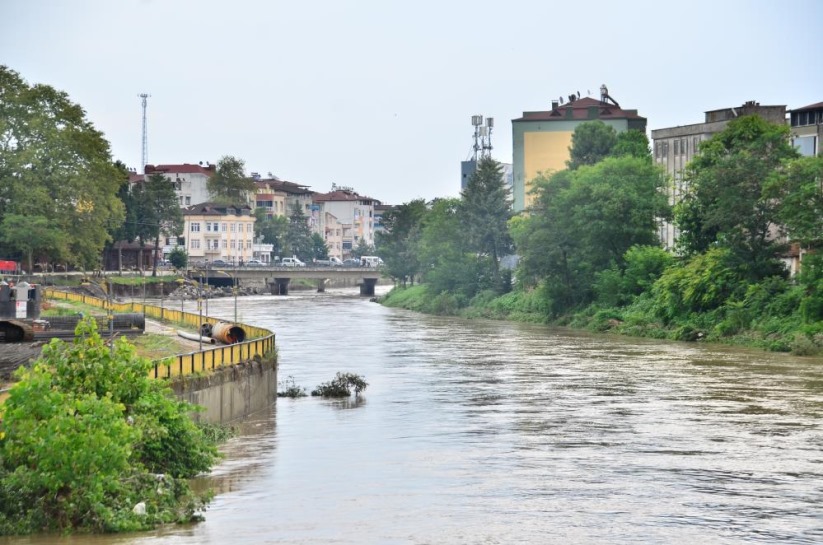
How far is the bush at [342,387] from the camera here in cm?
5234

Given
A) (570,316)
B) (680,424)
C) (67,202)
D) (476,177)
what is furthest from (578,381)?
(476,177)

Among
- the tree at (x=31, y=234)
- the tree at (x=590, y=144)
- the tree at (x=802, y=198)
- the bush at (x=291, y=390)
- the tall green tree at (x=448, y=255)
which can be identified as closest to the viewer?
the bush at (x=291, y=390)

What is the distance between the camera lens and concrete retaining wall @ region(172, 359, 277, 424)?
41.2m

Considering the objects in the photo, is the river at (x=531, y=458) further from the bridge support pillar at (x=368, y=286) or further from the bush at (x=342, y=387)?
the bridge support pillar at (x=368, y=286)

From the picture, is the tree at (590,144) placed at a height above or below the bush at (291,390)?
above

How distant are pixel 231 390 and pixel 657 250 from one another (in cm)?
5591

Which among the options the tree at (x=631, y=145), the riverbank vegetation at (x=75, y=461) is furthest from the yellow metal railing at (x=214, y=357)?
the tree at (x=631, y=145)

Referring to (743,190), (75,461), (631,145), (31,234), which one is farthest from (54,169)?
(75,461)

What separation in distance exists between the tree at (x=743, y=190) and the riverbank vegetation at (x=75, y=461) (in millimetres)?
54059

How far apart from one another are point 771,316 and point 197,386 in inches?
1756

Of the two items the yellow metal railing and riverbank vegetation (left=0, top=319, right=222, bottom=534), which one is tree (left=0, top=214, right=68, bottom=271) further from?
riverbank vegetation (left=0, top=319, right=222, bottom=534)

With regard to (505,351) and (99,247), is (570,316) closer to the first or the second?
(505,351)

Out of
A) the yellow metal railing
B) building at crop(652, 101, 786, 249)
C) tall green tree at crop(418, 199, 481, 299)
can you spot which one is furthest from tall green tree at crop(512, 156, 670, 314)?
the yellow metal railing

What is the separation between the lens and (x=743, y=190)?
81.6m
